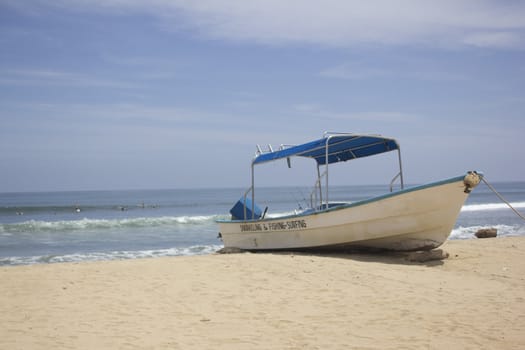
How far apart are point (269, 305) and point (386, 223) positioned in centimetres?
429

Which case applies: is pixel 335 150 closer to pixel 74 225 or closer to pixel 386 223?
pixel 386 223

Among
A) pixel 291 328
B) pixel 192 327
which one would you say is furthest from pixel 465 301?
pixel 192 327

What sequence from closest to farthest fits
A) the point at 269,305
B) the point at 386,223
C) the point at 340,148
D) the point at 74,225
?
the point at 269,305
the point at 386,223
the point at 340,148
the point at 74,225

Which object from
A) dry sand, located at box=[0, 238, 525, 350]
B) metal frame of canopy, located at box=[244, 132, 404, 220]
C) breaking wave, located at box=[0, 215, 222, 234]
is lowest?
breaking wave, located at box=[0, 215, 222, 234]

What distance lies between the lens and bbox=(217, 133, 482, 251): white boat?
985 centimetres

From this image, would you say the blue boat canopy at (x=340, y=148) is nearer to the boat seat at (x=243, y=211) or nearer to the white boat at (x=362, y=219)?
the white boat at (x=362, y=219)

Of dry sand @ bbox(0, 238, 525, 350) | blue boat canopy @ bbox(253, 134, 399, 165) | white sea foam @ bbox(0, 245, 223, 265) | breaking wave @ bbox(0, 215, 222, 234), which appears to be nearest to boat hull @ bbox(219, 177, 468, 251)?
dry sand @ bbox(0, 238, 525, 350)

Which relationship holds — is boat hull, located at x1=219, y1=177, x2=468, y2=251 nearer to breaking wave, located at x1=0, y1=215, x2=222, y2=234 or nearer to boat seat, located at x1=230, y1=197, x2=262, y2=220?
boat seat, located at x1=230, y1=197, x2=262, y2=220

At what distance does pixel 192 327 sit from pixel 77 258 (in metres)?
10.2

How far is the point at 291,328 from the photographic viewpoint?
5.66 meters

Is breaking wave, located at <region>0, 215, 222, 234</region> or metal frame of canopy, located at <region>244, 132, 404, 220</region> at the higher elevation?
metal frame of canopy, located at <region>244, 132, 404, 220</region>

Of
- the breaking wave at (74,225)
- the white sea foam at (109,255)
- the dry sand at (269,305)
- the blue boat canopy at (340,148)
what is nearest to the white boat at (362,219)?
the blue boat canopy at (340,148)

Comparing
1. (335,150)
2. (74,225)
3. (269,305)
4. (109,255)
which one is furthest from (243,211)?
(74,225)

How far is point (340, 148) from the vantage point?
12.7 meters
